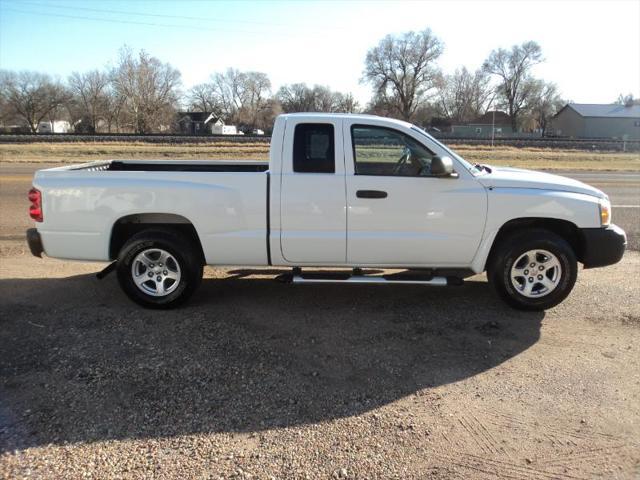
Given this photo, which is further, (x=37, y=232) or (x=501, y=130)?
(x=501, y=130)

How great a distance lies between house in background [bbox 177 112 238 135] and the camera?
91.1m

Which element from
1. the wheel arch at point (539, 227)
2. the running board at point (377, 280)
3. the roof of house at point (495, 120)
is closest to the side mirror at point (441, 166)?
the wheel arch at point (539, 227)

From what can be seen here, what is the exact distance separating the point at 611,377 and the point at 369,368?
1.84 metres

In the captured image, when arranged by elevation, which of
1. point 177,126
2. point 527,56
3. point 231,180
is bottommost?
point 231,180

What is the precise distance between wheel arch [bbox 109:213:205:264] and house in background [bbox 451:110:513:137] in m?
92.6

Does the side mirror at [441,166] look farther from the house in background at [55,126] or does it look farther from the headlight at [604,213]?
the house in background at [55,126]

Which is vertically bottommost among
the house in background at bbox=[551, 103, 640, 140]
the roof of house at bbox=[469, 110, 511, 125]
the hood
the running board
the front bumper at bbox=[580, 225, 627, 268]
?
the running board

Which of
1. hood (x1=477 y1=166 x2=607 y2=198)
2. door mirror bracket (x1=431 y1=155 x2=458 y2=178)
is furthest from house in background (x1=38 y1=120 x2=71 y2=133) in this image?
hood (x1=477 y1=166 x2=607 y2=198)

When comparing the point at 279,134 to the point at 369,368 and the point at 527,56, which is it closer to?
the point at 369,368

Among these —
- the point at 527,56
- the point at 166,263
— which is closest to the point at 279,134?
the point at 166,263

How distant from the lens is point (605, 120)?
84.9 m

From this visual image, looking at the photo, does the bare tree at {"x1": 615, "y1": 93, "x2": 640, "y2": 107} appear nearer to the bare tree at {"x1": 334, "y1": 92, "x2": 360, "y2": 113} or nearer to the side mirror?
the bare tree at {"x1": 334, "y1": 92, "x2": 360, "y2": 113}

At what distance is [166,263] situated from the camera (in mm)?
5070

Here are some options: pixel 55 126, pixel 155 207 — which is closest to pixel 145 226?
pixel 155 207
